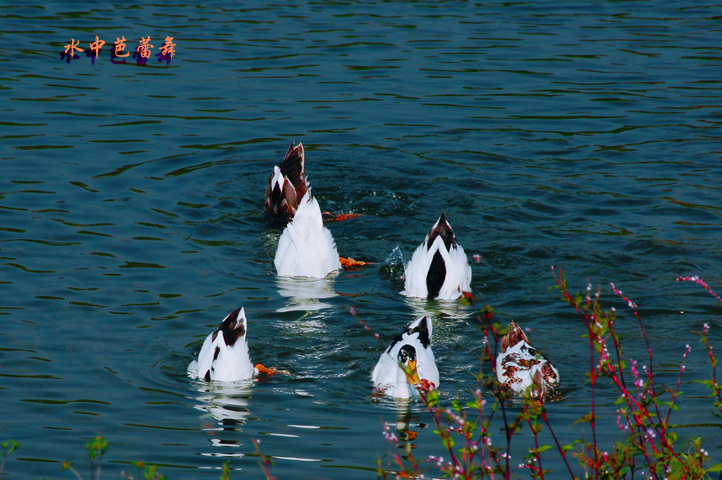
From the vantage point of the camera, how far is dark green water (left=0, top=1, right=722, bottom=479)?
5.82 metres

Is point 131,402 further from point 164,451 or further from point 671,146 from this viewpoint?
point 671,146

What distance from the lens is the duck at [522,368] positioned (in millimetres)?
6004

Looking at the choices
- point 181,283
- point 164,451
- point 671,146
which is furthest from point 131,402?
point 671,146

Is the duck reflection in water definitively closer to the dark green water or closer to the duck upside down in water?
the dark green water

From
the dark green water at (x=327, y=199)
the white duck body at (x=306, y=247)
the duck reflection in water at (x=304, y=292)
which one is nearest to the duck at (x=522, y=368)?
the dark green water at (x=327, y=199)

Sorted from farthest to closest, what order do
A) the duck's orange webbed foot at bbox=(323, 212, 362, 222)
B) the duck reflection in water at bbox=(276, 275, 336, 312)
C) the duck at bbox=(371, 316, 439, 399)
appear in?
the duck's orange webbed foot at bbox=(323, 212, 362, 222) → the duck reflection in water at bbox=(276, 275, 336, 312) → the duck at bbox=(371, 316, 439, 399)

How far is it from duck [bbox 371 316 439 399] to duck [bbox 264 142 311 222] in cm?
354

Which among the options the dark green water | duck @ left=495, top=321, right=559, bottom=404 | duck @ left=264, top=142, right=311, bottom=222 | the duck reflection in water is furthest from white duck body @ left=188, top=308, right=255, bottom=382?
duck @ left=264, top=142, right=311, bottom=222

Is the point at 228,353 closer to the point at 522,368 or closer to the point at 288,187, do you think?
the point at 522,368

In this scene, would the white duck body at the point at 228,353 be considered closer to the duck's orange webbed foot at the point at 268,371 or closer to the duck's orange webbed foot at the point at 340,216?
the duck's orange webbed foot at the point at 268,371

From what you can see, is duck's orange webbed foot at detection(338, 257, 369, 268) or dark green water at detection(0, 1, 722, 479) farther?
duck's orange webbed foot at detection(338, 257, 369, 268)

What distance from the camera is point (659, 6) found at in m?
17.6

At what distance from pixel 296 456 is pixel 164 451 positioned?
77 cm

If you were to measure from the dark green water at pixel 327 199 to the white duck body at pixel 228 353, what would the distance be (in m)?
0.17
